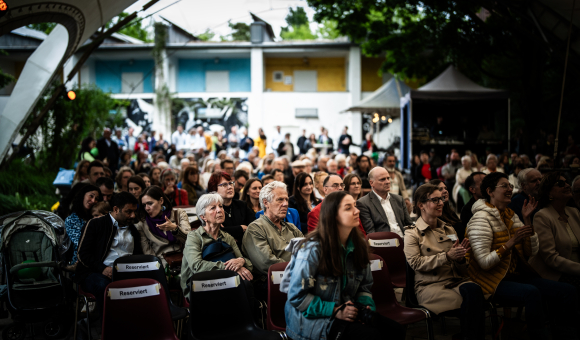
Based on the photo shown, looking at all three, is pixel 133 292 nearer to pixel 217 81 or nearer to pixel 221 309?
pixel 221 309

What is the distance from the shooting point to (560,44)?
9727 mm

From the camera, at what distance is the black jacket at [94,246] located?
4.38 m

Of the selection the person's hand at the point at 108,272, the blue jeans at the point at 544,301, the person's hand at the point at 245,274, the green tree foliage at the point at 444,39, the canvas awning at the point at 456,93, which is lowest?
the blue jeans at the point at 544,301

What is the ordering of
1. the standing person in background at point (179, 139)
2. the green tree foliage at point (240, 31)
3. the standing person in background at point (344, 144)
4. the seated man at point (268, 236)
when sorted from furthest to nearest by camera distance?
the green tree foliage at point (240, 31)
the standing person in background at point (179, 139)
the standing person in background at point (344, 144)
the seated man at point (268, 236)

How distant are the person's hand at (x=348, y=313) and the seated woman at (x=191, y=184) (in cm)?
530

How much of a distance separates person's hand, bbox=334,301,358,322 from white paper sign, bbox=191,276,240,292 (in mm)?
950

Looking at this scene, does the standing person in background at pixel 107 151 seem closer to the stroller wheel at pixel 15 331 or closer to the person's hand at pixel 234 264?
the stroller wheel at pixel 15 331

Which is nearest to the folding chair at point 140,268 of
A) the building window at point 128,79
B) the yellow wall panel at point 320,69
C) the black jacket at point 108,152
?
the black jacket at point 108,152

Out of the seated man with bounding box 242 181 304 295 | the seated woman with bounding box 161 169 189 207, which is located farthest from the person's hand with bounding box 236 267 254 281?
the seated woman with bounding box 161 169 189 207

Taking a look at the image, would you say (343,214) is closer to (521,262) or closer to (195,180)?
(521,262)

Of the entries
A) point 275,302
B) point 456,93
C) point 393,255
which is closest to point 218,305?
point 275,302

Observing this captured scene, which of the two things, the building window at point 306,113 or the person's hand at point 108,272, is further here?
the building window at point 306,113

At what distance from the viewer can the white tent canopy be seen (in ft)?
56.5

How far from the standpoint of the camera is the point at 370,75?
26.4m
